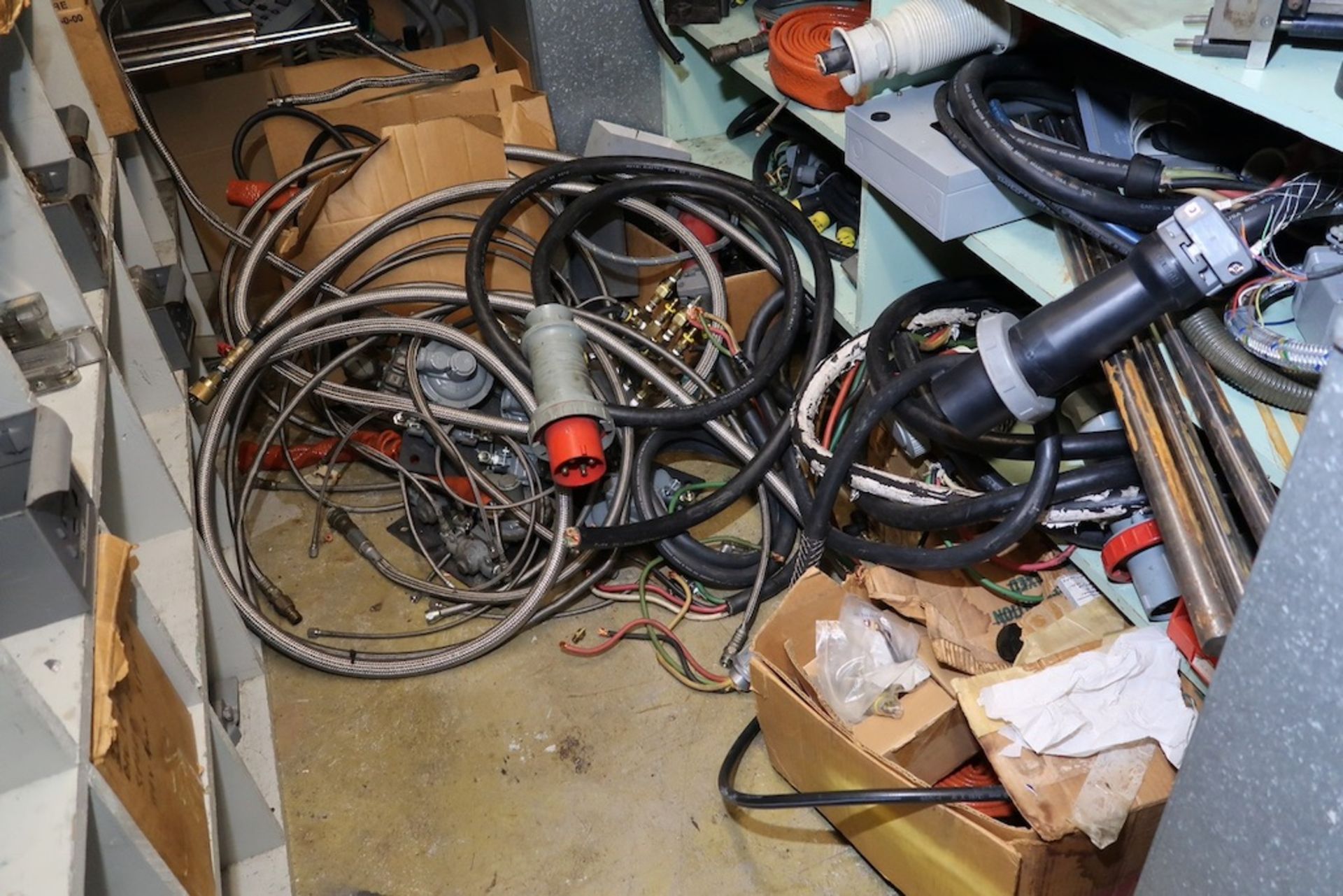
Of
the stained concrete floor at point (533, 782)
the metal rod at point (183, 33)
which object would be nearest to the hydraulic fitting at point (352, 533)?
the stained concrete floor at point (533, 782)

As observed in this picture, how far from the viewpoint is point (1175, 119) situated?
3.42 ft

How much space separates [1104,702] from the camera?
40.3 inches

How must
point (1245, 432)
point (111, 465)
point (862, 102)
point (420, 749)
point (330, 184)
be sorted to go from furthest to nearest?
1. point (330, 184)
2. point (420, 749)
3. point (862, 102)
4. point (111, 465)
5. point (1245, 432)

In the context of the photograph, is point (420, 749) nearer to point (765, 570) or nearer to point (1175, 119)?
point (765, 570)

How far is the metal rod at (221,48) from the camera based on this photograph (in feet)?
5.84

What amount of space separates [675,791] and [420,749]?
369 millimetres

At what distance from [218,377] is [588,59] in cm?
83

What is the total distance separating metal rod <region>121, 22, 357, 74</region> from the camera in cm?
178

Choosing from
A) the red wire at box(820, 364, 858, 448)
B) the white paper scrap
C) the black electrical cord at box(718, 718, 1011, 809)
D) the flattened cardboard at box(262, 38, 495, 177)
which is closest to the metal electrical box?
the red wire at box(820, 364, 858, 448)

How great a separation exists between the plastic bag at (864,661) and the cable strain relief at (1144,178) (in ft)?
1.83

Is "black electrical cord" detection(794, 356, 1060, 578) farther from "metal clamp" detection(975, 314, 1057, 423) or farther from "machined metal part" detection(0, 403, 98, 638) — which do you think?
"machined metal part" detection(0, 403, 98, 638)

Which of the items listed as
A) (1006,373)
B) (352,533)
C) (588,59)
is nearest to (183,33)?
(588,59)

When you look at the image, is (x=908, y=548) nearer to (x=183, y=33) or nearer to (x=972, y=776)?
(x=972, y=776)

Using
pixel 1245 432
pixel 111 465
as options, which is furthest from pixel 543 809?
pixel 1245 432
